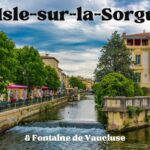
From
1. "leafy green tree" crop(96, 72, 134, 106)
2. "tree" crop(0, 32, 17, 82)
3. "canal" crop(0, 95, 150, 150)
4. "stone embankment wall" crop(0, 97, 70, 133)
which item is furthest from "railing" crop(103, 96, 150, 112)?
"tree" crop(0, 32, 17, 82)

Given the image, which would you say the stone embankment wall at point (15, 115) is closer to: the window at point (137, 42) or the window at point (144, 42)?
the window at point (137, 42)

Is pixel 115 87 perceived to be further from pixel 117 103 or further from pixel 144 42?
pixel 144 42

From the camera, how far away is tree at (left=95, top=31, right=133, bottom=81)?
61.4 meters

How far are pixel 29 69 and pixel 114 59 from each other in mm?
14113

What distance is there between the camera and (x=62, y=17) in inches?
822

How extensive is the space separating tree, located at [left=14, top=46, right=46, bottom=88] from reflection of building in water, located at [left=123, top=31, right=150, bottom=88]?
51.0 ft

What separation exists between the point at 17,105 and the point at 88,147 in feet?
61.3

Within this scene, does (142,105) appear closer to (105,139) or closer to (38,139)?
(105,139)

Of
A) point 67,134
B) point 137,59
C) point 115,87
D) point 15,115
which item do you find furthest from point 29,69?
point 67,134

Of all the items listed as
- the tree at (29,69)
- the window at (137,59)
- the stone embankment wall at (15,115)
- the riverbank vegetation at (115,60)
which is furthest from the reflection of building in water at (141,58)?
the stone embankment wall at (15,115)

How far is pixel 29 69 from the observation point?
2416 inches

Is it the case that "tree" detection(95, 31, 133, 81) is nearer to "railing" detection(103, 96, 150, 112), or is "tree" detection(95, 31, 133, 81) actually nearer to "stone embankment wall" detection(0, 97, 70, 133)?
"stone embankment wall" detection(0, 97, 70, 133)

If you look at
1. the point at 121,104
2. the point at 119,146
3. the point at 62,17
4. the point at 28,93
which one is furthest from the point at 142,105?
the point at 28,93

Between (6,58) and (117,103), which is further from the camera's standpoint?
(6,58)
